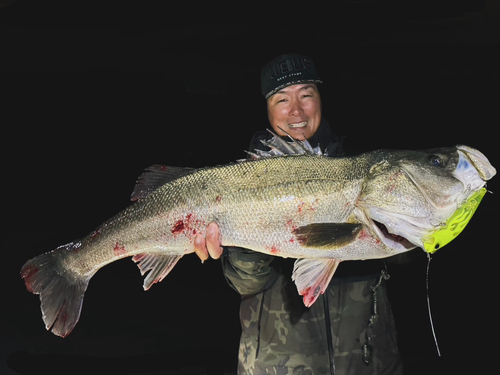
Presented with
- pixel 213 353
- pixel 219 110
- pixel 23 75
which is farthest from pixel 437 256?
pixel 23 75

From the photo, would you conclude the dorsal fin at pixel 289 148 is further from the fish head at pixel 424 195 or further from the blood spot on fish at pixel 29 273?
the blood spot on fish at pixel 29 273

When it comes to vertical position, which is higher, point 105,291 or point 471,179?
point 471,179

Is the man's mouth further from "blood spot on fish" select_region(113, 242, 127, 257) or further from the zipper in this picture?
"blood spot on fish" select_region(113, 242, 127, 257)

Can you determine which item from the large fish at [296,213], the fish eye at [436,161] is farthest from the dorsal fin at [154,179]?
the fish eye at [436,161]

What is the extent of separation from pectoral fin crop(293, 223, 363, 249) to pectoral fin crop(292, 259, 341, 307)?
0.13 m

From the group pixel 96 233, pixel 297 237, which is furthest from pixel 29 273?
pixel 297 237

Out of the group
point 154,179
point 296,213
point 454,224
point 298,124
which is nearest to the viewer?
point 454,224

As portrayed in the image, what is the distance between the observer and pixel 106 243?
191 centimetres

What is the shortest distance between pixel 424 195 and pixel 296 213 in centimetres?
57

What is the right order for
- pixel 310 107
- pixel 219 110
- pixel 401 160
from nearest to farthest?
1. pixel 401 160
2. pixel 310 107
3. pixel 219 110

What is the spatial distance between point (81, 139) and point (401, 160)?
850 cm

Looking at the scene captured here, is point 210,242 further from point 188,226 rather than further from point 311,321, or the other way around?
point 311,321

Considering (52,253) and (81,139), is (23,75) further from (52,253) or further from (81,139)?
(52,253)

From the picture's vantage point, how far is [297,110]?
8.68 ft
